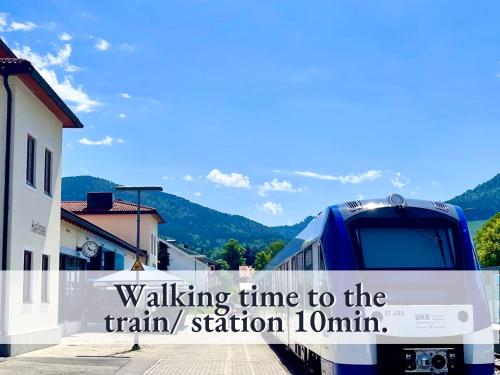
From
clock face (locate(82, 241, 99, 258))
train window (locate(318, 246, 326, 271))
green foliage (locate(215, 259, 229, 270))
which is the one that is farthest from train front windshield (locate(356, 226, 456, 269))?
green foliage (locate(215, 259, 229, 270))

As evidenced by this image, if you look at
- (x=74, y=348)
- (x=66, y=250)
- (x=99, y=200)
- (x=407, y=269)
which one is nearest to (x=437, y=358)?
(x=407, y=269)

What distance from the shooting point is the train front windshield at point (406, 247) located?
10523 millimetres

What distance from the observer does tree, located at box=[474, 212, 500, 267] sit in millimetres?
60594

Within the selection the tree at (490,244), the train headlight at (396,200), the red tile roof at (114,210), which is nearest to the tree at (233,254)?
the tree at (490,244)

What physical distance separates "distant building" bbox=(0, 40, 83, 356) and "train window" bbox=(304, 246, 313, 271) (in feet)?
24.6

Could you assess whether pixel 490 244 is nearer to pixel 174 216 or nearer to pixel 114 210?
pixel 114 210

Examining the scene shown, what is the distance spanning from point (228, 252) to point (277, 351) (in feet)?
308

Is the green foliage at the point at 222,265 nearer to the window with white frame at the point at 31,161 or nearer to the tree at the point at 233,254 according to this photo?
the tree at the point at 233,254

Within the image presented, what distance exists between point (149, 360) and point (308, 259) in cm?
695

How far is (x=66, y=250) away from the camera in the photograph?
2556 centimetres

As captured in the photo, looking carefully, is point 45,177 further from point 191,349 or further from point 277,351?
point 277,351

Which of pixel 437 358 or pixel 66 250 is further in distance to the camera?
pixel 66 250

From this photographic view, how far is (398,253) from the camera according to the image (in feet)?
34.9

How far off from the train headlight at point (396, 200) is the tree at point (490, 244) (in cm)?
5199
